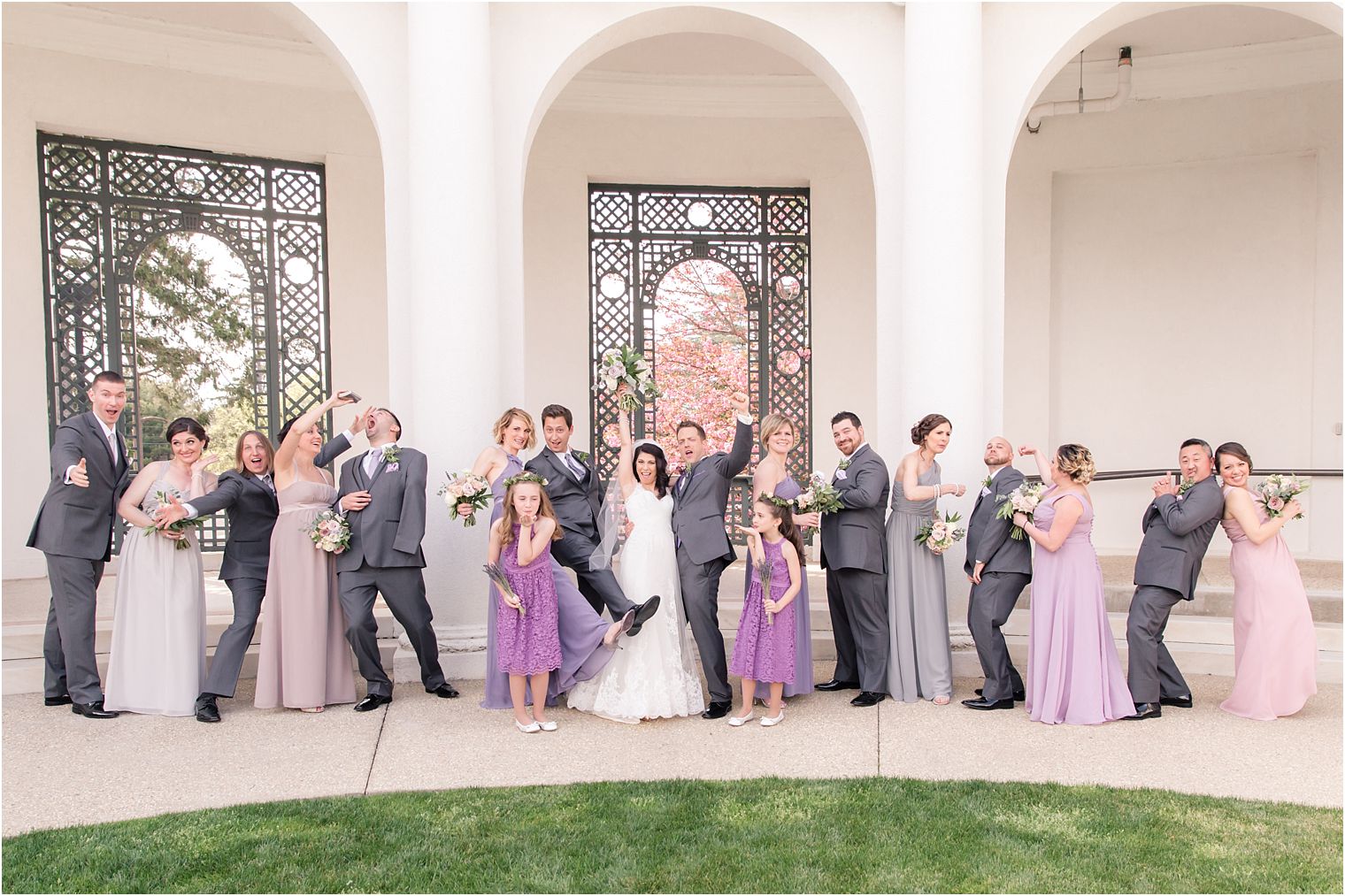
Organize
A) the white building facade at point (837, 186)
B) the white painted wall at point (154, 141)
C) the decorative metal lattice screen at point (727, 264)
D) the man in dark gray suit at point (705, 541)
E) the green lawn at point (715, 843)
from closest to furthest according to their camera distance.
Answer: the green lawn at point (715, 843)
the man in dark gray suit at point (705, 541)
the white building facade at point (837, 186)
the white painted wall at point (154, 141)
the decorative metal lattice screen at point (727, 264)

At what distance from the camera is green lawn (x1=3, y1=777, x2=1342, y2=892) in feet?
12.8

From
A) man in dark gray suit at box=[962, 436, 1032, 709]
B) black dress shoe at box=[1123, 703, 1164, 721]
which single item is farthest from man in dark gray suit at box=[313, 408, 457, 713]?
black dress shoe at box=[1123, 703, 1164, 721]

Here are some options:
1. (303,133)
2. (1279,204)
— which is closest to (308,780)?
(303,133)

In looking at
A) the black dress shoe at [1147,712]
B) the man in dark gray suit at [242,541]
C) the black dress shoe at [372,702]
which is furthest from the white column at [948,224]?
the man in dark gray suit at [242,541]

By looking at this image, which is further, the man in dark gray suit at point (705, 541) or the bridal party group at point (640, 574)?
the man in dark gray suit at point (705, 541)

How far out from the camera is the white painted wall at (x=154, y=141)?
8719 millimetres

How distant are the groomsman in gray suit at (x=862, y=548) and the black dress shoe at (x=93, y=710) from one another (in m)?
4.54

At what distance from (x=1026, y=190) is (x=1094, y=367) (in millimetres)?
2014

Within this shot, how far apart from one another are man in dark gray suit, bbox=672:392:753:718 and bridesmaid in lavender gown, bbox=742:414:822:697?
18 centimetres

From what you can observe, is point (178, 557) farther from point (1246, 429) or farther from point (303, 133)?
point (1246, 429)

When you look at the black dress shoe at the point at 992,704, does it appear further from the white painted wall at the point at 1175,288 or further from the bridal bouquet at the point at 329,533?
the white painted wall at the point at 1175,288

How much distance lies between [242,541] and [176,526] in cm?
40

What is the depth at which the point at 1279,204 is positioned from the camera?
10109mm

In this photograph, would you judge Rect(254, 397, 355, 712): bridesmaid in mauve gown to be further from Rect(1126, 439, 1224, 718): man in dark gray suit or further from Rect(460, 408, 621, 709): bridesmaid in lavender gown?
Rect(1126, 439, 1224, 718): man in dark gray suit
